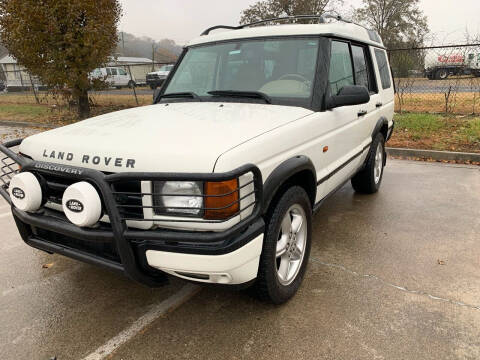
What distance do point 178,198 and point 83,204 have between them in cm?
51

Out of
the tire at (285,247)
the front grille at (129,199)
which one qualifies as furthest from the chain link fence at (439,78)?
the front grille at (129,199)

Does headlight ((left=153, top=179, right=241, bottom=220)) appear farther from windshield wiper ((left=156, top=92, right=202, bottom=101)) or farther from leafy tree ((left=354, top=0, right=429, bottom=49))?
leafy tree ((left=354, top=0, right=429, bottom=49))

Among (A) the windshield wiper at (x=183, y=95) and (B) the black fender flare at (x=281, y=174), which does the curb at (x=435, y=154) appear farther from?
(B) the black fender flare at (x=281, y=174)

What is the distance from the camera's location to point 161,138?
90.4 inches

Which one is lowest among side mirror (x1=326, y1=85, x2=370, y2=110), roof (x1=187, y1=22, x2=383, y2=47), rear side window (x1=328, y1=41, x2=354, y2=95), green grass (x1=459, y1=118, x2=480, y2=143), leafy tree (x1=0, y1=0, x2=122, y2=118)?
green grass (x1=459, y1=118, x2=480, y2=143)

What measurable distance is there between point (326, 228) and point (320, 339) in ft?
6.04

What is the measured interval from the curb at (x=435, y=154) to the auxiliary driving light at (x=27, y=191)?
661 centimetres

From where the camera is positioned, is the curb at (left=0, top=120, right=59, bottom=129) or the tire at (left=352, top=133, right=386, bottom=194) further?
the curb at (left=0, top=120, right=59, bottom=129)

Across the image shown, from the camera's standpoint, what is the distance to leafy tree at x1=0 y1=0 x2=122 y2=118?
10477mm

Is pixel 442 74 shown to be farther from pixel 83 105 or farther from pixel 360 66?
pixel 83 105

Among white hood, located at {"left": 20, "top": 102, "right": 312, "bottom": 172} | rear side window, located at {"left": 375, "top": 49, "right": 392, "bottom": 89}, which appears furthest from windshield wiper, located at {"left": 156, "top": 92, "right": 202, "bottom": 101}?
rear side window, located at {"left": 375, "top": 49, "right": 392, "bottom": 89}

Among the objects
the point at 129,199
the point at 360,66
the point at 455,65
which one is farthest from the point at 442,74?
the point at 129,199

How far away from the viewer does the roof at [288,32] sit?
3.38 metres

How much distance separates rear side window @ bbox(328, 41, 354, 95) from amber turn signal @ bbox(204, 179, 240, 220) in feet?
5.56
